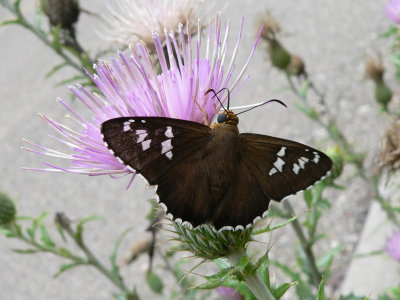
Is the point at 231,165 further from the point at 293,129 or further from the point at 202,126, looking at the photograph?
the point at 293,129

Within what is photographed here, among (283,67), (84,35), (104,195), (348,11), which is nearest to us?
(283,67)

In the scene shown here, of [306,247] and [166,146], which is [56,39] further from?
[306,247]

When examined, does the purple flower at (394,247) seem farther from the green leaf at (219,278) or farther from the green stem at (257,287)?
the green leaf at (219,278)

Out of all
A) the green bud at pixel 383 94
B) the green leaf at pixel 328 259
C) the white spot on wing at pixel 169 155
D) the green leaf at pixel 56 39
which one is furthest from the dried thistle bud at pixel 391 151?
the green leaf at pixel 56 39

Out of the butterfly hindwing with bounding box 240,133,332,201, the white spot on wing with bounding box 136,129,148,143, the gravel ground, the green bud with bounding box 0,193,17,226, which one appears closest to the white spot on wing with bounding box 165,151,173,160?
the white spot on wing with bounding box 136,129,148,143

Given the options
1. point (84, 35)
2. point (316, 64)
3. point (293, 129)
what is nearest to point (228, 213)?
point (293, 129)

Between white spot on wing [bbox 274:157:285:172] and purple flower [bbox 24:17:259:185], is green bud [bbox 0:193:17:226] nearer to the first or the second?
purple flower [bbox 24:17:259:185]

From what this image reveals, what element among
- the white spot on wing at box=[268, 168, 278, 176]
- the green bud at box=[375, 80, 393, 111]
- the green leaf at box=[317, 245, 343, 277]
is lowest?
the green leaf at box=[317, 245, 343, 277]
